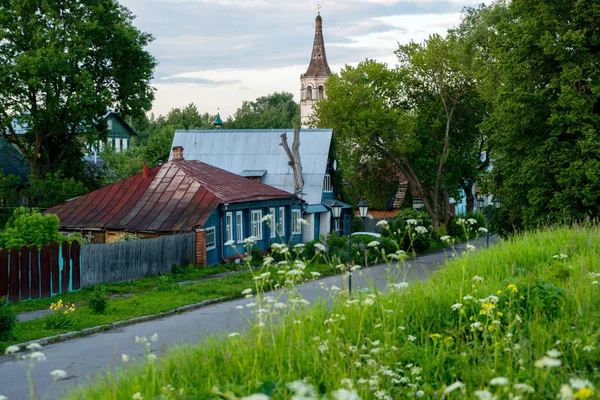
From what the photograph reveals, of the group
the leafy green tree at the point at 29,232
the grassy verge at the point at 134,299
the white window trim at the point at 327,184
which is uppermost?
the white window trim at the point at 327,184

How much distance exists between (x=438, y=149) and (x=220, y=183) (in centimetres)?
2516

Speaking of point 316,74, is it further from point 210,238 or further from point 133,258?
point 133,258

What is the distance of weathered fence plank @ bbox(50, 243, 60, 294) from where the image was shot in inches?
854

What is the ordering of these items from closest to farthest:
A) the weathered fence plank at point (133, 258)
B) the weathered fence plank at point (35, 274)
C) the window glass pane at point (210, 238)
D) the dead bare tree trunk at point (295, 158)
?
1. the weathered fence plank at point (35, 274)
2. the weathered fence plank at point (133, 258)
3. the window glass pane at point (210, 238)
4. the dead bare tree trunk at point (295, 158)

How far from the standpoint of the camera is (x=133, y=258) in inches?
1035

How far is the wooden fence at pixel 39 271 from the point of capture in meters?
20.0

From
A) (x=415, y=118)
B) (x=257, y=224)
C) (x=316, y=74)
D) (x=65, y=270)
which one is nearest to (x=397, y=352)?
(x=65, y=270)

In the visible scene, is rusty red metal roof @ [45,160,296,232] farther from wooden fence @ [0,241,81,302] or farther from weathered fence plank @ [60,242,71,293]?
weathered fence plank @ [60,242,71,293]

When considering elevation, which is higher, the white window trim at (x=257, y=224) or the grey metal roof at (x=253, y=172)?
the grey metal roof at (x=253, y=172)

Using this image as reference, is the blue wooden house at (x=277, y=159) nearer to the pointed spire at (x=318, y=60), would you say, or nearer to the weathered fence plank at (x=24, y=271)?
the weathered fence plank at (x=24, y=271)

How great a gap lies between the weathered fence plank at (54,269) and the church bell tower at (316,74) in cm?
9184

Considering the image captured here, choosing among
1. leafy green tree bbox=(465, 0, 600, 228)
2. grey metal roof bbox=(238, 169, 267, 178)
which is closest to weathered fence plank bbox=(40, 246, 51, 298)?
leafy green tree bbox=(465, 0, 600, 228)

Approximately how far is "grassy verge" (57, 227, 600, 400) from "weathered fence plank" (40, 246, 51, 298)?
44.6ft

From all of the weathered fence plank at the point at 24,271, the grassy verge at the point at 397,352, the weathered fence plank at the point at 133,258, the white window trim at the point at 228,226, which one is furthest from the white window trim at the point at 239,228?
the grassy verge at the point at 397,352
